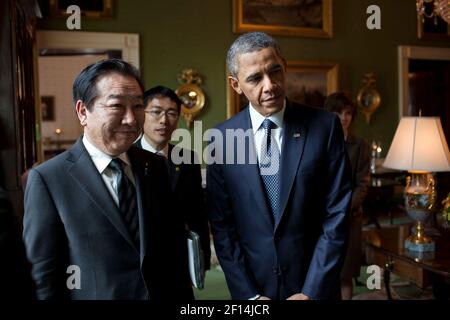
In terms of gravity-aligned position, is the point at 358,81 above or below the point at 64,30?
below

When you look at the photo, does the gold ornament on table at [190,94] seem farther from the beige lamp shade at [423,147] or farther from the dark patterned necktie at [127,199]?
the dark patterned necktie at [127,199]

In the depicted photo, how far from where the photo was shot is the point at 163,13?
271 inches

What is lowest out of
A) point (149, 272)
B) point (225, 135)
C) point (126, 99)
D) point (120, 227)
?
point (149, 272)

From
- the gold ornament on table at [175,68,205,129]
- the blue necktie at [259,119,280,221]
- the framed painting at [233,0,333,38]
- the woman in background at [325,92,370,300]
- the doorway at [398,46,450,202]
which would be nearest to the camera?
the blue necktie at [259,119,280,221]

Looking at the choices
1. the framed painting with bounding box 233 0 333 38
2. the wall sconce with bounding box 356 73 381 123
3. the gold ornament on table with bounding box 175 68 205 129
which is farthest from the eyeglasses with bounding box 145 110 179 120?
the wall sconce with bounding box 356 73 381 123

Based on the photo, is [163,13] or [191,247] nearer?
[191,247]

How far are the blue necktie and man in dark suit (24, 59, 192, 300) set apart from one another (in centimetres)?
55

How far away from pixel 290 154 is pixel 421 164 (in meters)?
1.56

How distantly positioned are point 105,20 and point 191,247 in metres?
5.66

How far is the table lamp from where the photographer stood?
118 inches

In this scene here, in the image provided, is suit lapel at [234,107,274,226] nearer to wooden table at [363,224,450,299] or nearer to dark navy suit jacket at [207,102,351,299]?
dark navy suit jacket at [207,102,351,299]

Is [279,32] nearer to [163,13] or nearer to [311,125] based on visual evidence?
[163,13]
